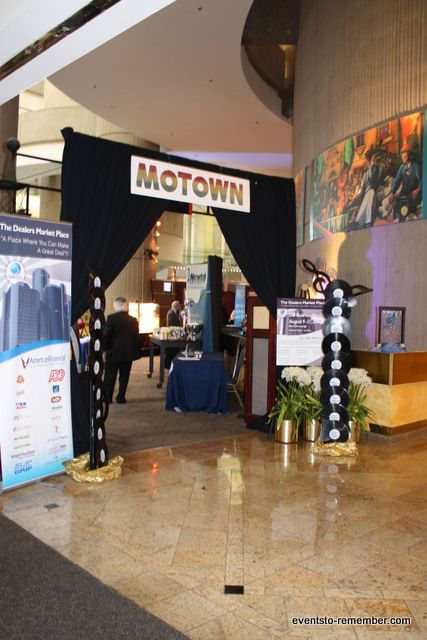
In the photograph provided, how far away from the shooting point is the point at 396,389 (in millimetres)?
6121

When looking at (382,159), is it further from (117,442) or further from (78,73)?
(78,73)

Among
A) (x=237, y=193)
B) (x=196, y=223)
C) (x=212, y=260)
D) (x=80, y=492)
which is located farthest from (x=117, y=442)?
(x=196, y=223)

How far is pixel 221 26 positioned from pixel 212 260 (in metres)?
3.63

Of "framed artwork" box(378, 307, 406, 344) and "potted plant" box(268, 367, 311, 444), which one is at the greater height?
"framed artwork" box(378, 307, 406, 344)

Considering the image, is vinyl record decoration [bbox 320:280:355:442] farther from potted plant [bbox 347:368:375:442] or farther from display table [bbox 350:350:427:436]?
display table [bbox 350:350:427:436]

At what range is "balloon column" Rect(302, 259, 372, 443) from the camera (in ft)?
17.8

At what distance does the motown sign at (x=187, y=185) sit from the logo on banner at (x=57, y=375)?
1.81m

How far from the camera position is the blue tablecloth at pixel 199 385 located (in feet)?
24.5

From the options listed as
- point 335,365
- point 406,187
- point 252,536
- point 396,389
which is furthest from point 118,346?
point 252,536

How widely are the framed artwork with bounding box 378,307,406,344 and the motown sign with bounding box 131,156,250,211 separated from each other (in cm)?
234

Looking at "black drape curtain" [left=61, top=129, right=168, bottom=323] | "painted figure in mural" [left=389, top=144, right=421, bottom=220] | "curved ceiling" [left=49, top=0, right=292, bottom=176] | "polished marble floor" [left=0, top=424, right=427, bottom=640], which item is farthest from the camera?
"curved ceiling" [left=49, top=0, right=292, bottom=176]

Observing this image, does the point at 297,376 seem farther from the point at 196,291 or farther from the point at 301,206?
the point at 196,291

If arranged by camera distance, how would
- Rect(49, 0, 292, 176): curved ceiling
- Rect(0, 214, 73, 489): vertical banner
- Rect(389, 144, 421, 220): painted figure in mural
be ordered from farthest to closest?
1. Rect(49, 0, 292, 176): curved ceiling
2. Rect(389, 144, 421, 220): painted figure in mural
3. Rect(0, 214, 73, 489): vertical banner

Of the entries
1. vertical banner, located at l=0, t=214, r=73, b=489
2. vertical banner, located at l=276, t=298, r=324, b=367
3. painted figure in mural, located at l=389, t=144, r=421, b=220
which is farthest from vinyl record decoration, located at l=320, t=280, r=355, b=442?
vertical banner, located at l=0, t=214, r=73, b=489
